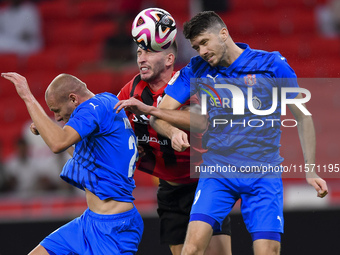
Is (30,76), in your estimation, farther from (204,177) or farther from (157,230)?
(204,177)

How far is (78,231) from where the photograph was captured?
344 centimetres

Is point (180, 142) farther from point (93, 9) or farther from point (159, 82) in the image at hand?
point (93, 9)

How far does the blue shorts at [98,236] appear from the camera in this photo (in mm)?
3340

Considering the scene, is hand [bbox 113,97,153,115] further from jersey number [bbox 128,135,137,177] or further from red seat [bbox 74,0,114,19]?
red seat [bbox 74,0,114,19]

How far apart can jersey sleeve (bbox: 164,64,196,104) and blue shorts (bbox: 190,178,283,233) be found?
0.65 meters

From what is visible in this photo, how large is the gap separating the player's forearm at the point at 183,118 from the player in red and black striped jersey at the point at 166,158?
0.39 meters

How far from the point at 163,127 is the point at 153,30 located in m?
0.87

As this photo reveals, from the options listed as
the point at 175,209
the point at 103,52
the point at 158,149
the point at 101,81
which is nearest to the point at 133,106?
the point at 158,149

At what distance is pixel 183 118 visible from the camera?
3.60 m

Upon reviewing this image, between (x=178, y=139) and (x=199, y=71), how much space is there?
25.8 inches

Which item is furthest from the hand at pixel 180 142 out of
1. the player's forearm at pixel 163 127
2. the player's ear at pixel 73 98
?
A: the player's ear at pixel 73 98

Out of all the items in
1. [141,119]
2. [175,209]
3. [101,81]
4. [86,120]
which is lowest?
[175,209]

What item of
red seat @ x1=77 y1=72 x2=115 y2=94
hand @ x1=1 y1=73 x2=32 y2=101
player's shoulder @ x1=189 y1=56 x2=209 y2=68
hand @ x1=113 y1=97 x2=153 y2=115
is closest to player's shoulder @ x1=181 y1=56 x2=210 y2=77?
player's shoulder @ x1=189 y1=56 x2=209 y2=68

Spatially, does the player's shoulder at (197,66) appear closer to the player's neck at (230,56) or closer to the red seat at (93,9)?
the player's neck at (230,56)
